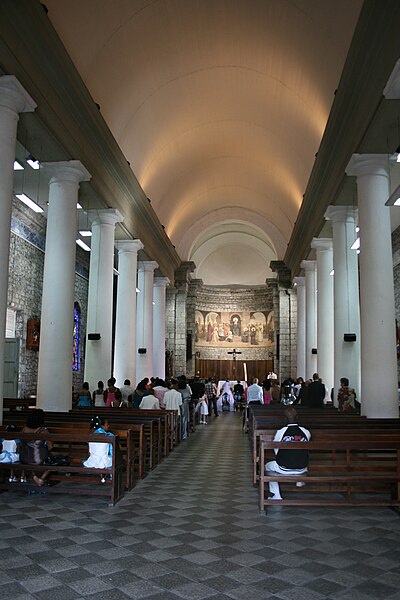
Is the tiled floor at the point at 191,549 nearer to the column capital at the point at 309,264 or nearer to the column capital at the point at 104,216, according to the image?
the column capital at the point at 104,216

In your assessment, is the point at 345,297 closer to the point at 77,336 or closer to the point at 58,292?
the point at 58,292

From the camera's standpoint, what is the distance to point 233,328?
3344cm

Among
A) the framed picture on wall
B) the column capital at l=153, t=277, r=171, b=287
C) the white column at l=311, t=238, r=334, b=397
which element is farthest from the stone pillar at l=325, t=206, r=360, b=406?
the column capital at l=153, t=277, r=171, b=287

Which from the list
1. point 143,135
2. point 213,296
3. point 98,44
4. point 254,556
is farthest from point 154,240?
point 254,556

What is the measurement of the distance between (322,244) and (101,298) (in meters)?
6.78

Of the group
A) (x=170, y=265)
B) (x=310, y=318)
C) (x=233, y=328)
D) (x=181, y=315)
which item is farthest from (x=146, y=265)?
(x=233, y=328)

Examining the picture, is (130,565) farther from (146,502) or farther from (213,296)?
(213,296)

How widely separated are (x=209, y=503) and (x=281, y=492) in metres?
0.99

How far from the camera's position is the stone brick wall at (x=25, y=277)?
15.6 meters

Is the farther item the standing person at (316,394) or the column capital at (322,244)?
the column capital at (322,244)

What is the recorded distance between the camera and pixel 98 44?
10578 mm

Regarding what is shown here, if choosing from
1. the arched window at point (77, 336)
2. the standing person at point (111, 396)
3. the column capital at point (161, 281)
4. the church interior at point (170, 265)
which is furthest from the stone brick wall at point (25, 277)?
the column capital at point (161, 281)

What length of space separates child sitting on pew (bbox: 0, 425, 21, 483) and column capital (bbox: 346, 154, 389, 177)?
297 inches

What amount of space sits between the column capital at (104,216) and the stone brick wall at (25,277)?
275cm
